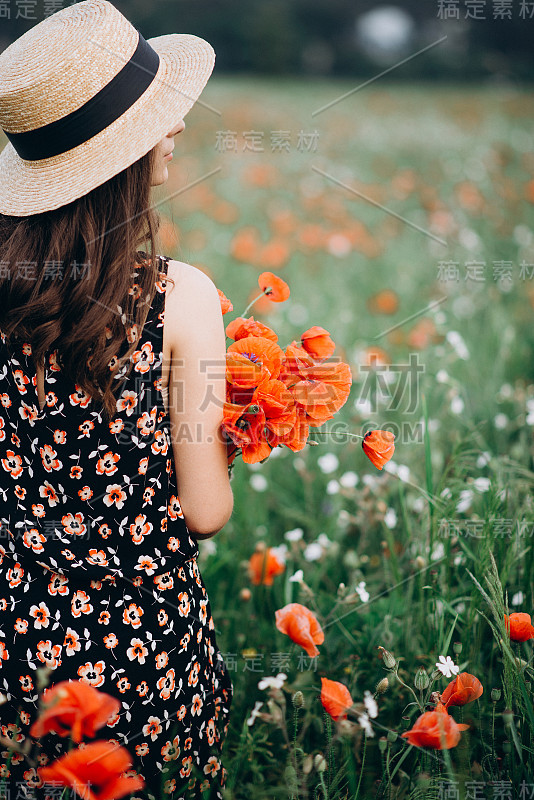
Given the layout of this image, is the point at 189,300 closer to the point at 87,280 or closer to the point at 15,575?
the point at 87,280

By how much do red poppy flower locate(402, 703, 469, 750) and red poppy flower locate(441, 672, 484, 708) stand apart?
0.06m

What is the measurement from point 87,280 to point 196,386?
236 mm

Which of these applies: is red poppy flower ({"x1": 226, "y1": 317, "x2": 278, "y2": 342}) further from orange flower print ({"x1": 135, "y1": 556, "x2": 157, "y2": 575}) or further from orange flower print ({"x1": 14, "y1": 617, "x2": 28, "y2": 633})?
orange flower print ({"x1": 14, "y1": 617, "x2": 28, "y2": 633})

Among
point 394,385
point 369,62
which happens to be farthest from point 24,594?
point 369,62

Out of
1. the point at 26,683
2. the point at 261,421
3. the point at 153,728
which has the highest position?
the point at 261,421

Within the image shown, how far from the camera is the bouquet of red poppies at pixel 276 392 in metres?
1.05

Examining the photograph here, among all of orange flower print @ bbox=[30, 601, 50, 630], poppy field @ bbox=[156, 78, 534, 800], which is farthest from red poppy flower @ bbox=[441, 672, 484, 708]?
orange flower print @ bbox=[30, 601, 50, 630]

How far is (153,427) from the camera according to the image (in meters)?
1.07

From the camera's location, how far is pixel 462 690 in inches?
41.8

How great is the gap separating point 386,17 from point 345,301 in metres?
18.3

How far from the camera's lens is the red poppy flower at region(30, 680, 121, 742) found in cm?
72

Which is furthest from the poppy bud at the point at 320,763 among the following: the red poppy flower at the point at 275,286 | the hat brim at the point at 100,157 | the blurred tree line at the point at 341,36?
the blurred tree line at the point at 341,36

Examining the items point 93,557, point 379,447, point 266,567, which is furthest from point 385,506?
point 93,557

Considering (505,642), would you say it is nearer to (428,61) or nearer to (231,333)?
(231,333)
